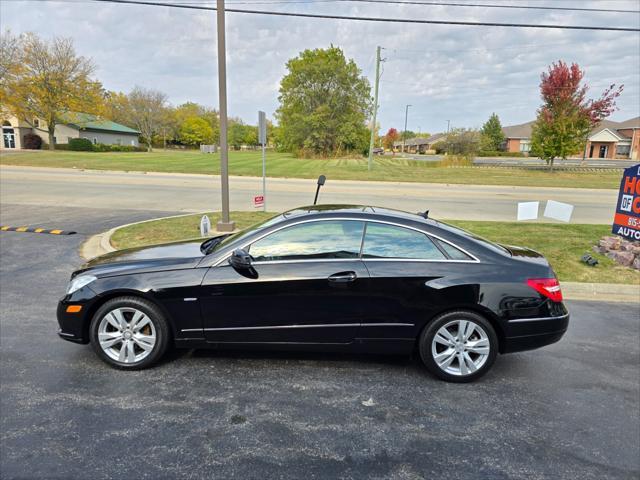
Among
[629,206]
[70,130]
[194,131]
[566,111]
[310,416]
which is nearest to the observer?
[310,416]

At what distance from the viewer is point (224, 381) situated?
3488 mm

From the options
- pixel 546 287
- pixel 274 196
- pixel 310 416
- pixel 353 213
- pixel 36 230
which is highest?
pixel 353 213

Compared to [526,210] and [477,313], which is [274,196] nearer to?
[526,210]

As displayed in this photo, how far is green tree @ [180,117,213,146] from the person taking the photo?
7450cm

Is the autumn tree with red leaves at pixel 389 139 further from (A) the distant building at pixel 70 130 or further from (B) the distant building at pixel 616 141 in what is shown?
(A) the distant building at pixel 70 130

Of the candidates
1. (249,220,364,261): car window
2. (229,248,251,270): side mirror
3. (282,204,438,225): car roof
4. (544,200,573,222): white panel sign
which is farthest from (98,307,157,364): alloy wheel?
(544,200,573,222): white panel sign

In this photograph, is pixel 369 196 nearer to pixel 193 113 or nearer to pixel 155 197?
pixel 155 197

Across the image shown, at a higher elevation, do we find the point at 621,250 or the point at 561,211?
the point at 561,211

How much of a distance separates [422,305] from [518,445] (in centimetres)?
119

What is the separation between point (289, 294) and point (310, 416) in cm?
97

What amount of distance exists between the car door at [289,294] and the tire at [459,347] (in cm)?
66

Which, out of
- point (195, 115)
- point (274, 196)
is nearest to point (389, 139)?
point (195, 115)

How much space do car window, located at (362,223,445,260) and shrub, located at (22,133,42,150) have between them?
191ft

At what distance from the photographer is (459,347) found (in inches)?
140
